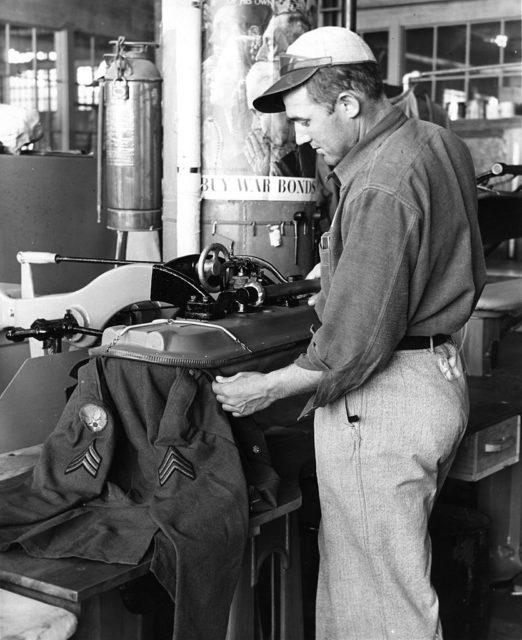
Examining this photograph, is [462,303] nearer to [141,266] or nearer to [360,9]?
[141,266]

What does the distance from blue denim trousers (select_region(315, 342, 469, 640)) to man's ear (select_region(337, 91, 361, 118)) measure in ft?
1.73

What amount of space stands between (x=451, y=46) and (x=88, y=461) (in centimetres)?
971

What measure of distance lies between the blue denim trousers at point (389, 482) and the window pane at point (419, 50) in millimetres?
9316

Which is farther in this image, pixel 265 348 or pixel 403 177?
pixel 265 348

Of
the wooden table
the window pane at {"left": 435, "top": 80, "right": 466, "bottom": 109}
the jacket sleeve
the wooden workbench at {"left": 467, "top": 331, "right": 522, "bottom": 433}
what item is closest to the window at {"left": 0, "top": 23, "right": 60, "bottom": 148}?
the window pane at {"left": 435, "top": 80, "right": 466, "bottom": 109}

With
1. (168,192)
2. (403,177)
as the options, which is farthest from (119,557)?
(168,192)

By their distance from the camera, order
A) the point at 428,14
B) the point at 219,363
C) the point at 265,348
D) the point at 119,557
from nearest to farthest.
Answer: the point at 119,557 < the point at 219,363 < the point at 265,348 < the point at 428,14

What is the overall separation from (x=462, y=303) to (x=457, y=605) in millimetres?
1707

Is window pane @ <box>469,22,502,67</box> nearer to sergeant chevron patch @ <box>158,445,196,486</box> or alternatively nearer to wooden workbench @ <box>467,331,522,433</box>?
wooden workbench @ <box>467,331,522,433</box>

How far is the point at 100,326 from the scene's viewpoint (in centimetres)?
310

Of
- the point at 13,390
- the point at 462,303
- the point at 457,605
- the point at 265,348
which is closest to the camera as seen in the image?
the point at 462,303

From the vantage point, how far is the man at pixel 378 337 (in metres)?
1.90

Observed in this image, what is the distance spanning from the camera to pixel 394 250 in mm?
1867

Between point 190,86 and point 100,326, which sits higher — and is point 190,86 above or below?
above
